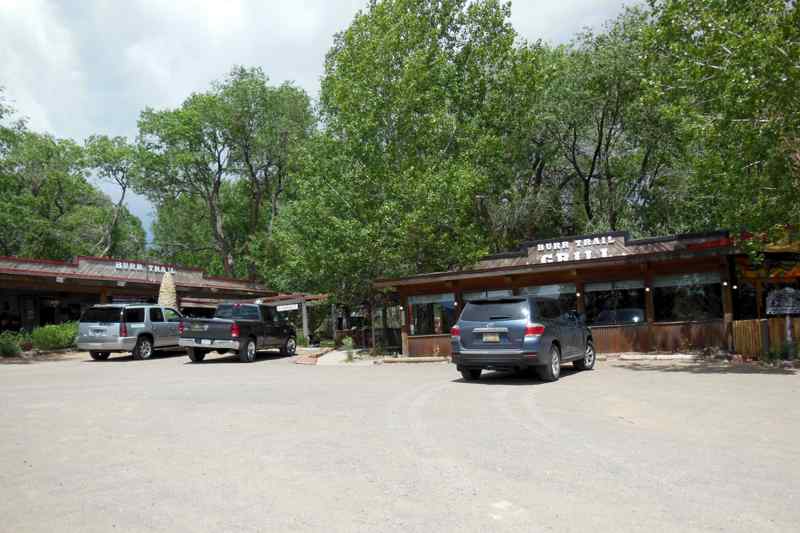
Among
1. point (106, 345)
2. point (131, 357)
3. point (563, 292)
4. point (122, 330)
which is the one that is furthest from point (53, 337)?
point (563, 292)

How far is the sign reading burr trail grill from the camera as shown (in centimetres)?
1966

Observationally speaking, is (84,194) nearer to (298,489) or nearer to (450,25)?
(450,25)

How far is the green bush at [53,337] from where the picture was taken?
2542 centimetres

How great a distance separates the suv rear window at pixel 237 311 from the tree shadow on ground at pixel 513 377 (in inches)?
360

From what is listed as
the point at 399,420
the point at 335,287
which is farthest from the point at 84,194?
the point at 399,420

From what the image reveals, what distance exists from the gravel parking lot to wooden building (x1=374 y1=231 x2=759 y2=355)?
668 cm

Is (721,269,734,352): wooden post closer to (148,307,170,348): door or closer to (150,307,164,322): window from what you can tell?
(148,307,170,348): door

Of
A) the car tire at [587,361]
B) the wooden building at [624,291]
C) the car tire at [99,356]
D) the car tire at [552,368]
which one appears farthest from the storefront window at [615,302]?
the car tire at [99,356]

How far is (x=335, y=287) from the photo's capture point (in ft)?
97.0

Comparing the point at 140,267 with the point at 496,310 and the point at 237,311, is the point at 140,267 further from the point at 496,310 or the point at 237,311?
the point at 496,310

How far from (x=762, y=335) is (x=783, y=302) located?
4.22 m

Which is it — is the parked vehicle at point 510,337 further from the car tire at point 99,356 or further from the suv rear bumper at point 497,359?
the car tire at point 99,356

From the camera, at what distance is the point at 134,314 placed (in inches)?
899

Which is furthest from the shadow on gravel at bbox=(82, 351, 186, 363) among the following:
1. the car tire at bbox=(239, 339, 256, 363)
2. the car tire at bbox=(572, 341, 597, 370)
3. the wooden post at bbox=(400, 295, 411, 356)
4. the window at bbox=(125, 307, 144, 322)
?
the car tire at bbox=(572, 341, 597, 370)
